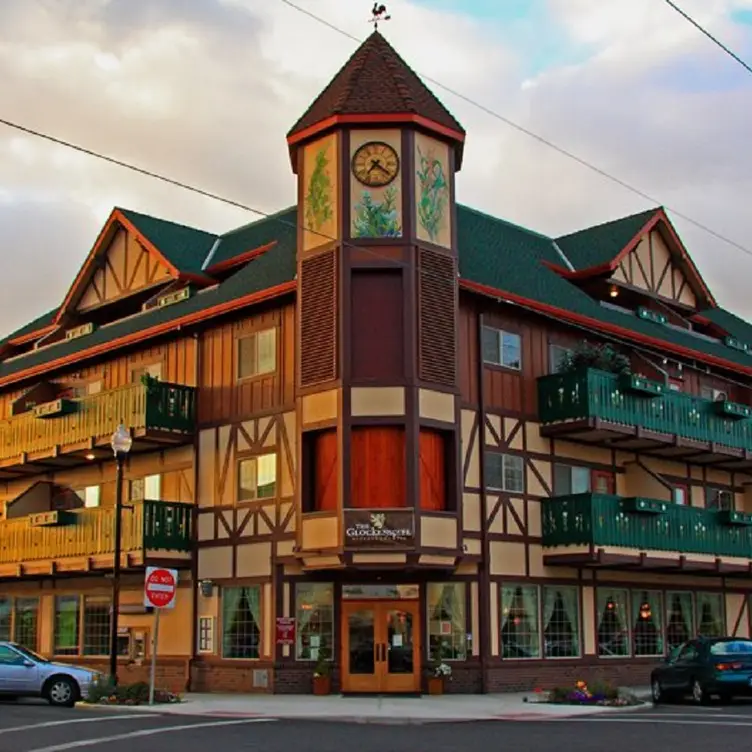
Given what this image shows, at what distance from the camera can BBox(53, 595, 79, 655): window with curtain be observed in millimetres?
34125

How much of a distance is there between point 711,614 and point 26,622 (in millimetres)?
19913

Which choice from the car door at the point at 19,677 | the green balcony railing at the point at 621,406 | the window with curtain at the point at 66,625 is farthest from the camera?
the window with curtain at the point at 66,625

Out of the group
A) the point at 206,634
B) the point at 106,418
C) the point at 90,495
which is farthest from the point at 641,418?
the point at 90,495

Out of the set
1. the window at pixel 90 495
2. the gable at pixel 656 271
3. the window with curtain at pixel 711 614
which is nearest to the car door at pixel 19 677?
the window at pixel 90 495

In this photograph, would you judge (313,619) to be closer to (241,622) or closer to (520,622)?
(241,622)

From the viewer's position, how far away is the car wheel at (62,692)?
976 inches

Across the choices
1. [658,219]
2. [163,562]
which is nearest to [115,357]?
[163,562]

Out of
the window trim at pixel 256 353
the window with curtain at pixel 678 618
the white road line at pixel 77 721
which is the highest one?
the window trim at pixel 256 353

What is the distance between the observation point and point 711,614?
116ft

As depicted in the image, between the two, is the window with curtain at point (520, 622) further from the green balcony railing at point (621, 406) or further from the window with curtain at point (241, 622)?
the window with curtain at point (241, 622)

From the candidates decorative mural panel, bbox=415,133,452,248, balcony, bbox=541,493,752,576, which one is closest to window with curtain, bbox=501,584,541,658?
balcony, bbox=541,493,752,576

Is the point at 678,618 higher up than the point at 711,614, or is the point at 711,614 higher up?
the point at 711,614

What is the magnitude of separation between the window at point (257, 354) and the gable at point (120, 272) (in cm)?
533

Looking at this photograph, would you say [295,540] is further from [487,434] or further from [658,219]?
[658,219]
